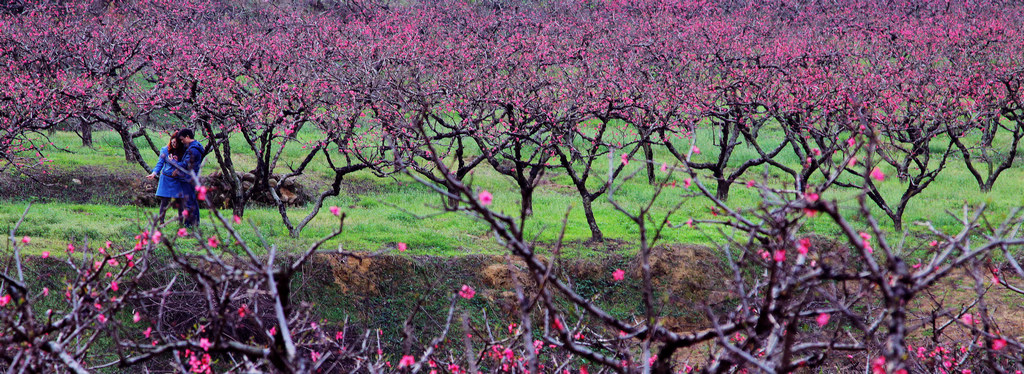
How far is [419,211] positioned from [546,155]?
3002 mm

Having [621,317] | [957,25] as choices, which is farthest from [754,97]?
[957,25]

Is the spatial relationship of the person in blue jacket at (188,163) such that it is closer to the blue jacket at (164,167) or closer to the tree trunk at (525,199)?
the blue jacket at (164,167)

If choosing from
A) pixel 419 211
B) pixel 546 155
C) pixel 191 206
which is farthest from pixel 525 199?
pixel 546 155

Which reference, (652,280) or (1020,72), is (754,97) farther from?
(1020,72)

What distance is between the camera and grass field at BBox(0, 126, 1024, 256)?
12.9 meters

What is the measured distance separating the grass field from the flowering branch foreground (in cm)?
46

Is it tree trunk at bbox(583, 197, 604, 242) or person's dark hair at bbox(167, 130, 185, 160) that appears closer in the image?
person's dark hair at bbox(167, 130, 185, 160)

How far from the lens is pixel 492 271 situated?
12.6m

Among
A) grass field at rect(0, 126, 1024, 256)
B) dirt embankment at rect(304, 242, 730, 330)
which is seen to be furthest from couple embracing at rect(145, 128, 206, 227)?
dirt embankment at rect(304, 242, 730, 330)

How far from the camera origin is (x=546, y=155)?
17188 mm

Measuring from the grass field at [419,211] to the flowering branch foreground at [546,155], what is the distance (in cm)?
46

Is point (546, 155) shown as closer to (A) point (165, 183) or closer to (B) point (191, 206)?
(B) point (191, 206)

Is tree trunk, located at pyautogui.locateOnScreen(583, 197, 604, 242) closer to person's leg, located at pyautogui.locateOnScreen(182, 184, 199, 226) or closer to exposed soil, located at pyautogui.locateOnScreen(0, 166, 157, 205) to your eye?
person's leg, located at pyautogui.locateOnScreen(182, 184, 199, 226)

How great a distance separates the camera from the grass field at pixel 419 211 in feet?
42.4
